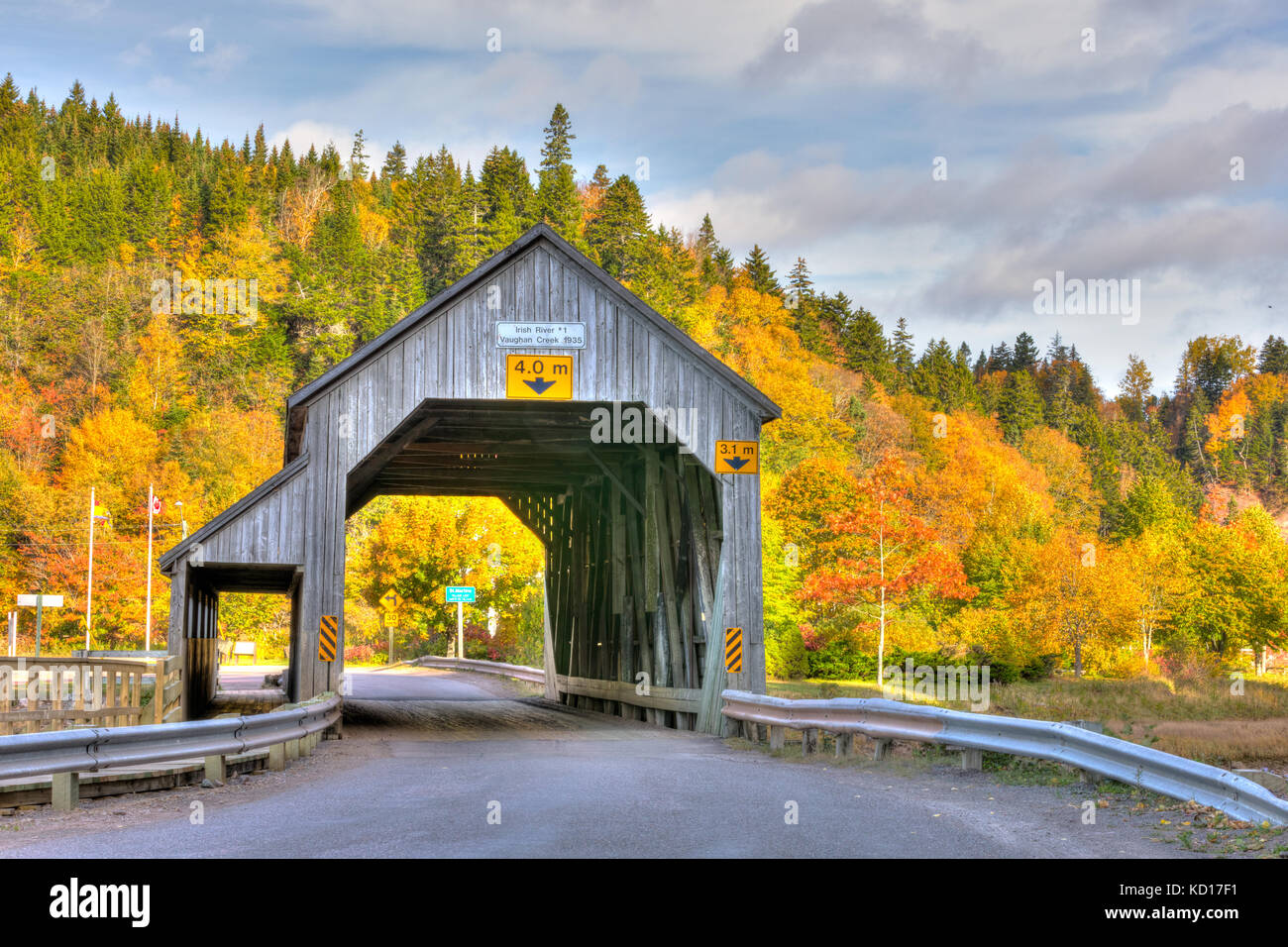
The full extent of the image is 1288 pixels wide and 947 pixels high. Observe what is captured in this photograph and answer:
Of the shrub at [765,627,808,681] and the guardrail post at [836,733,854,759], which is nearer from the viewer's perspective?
the guardrail post at [836,733,854,759]

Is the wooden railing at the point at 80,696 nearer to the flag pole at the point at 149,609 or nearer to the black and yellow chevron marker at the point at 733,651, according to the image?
the black and yellow chevron marker at the point at 733,651

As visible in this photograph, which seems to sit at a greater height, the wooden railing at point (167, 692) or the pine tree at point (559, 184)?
the pine tree at point (559, 184)

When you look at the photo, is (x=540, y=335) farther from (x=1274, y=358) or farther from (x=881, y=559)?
(x=1274, y=358)

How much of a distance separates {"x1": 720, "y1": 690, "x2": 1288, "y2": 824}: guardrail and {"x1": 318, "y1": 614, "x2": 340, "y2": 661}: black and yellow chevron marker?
211 inches

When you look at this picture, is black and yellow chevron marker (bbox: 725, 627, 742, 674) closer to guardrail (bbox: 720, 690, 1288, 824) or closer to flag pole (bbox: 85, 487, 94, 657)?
guardrail (bbox: 720, 690, 1288, 824)

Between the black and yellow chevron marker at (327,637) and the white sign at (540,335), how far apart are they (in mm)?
4294

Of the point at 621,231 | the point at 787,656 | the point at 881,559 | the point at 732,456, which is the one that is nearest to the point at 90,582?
the point at 787,656

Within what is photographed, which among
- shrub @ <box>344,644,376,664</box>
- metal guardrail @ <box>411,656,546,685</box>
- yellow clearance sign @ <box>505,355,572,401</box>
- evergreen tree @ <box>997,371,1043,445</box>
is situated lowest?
shrub @ <box>344,644,376,664</box>

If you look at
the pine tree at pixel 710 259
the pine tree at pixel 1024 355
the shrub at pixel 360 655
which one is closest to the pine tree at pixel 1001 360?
the pine tree at pixel 1024 355

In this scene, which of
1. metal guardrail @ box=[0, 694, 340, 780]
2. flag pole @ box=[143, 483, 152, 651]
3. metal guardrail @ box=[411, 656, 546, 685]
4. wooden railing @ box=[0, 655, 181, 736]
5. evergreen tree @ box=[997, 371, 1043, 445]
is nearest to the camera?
metal guardrail @ box=[0, 694, 340, 780]

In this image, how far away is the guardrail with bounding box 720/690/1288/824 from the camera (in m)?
6.94

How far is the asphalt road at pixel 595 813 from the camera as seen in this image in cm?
645

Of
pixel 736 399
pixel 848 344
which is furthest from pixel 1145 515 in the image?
pixel 736 399

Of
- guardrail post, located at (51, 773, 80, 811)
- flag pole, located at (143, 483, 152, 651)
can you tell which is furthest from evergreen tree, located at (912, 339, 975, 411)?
guardrail post, located at (51, 773, 80, 811)
